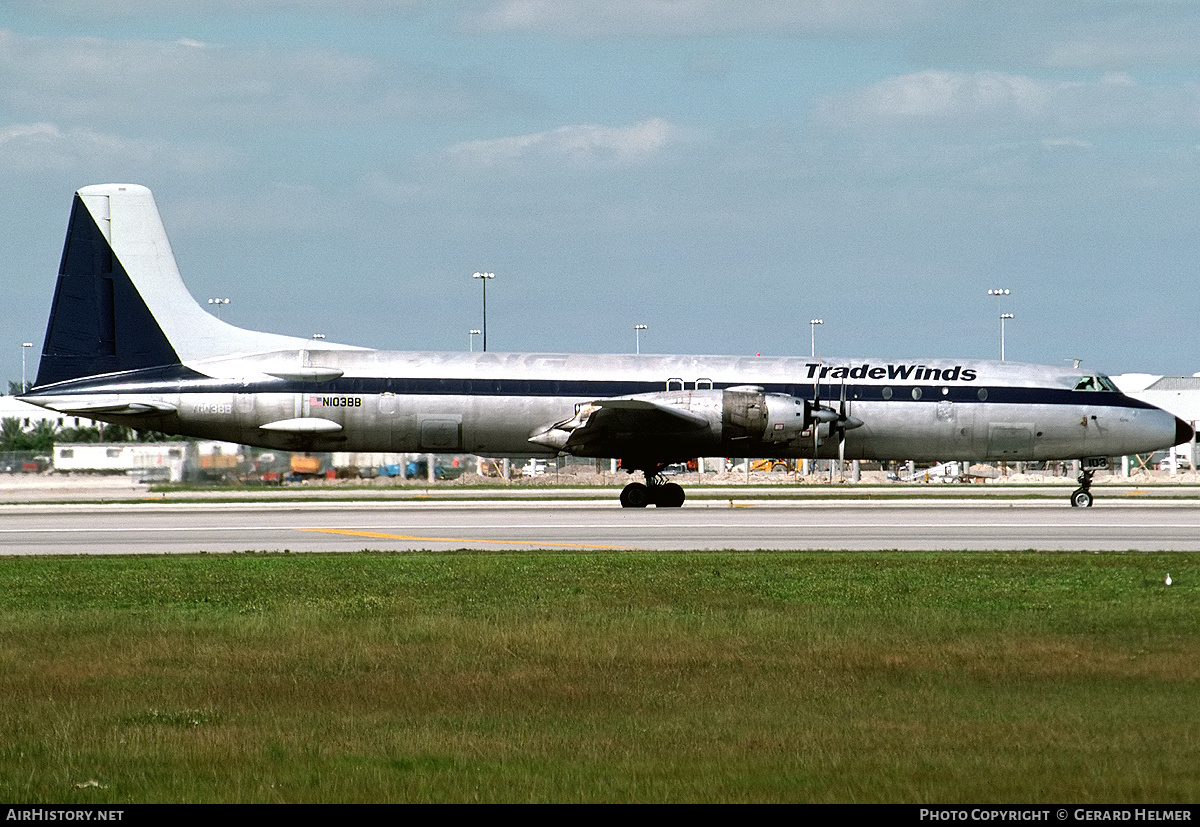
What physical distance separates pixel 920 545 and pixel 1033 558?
3.36 metres

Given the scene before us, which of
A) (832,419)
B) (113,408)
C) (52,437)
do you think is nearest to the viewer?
(832,419)

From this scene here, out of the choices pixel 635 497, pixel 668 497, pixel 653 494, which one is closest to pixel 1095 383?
pixel 668 497

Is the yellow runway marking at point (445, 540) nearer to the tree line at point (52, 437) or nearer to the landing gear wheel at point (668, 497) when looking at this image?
the landing gear wheel at point (668, 497)

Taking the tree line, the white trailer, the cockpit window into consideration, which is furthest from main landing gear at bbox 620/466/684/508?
the tree line

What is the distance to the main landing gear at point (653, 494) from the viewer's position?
121 feet

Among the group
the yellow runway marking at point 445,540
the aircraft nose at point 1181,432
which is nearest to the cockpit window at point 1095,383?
the aircraft nose at point 1181,432

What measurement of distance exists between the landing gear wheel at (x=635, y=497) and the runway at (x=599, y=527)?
72 centimetres

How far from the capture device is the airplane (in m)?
36.3

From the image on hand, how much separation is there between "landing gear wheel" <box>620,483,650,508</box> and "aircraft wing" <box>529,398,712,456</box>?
1.23 metres

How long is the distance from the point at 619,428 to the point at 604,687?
79.9 ft

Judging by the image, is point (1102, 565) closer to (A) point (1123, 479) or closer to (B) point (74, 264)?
(B) point (74, 264)

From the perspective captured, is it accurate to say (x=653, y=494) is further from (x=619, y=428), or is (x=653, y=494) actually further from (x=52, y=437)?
(x=52, y=437)

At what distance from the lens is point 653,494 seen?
36.9 m

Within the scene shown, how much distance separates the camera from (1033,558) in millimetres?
21750
